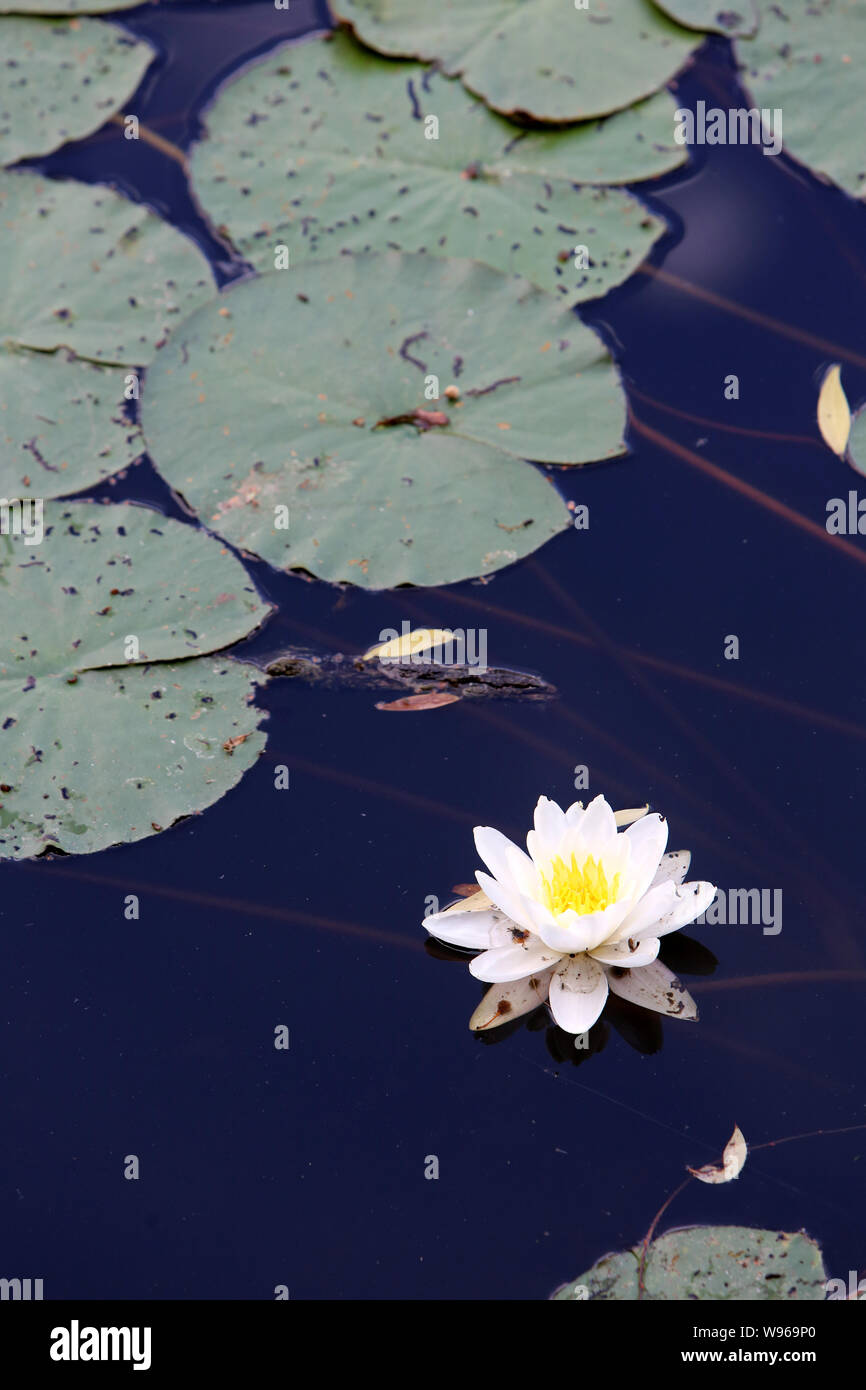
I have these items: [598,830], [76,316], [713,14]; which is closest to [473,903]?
[598,830]

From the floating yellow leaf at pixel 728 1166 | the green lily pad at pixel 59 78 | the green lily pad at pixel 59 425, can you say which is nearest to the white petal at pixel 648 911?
the floating yellow leaf at pixel 728 1166

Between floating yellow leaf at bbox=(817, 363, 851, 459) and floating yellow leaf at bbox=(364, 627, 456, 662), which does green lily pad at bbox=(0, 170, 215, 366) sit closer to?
floating yellow leaf at bbox=(364, 627, 456, 662)

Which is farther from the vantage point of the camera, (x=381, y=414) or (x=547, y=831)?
(x=381, y=414)

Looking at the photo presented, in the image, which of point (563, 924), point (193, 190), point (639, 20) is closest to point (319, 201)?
point (193, 190)

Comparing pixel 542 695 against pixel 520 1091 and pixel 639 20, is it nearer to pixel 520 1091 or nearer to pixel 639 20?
pixel 520 1091

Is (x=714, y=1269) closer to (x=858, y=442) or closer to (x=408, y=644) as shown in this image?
(x=408, y=644)

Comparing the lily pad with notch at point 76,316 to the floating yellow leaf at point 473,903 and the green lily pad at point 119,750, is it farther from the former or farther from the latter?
the floating yellow leaf at point 473,903

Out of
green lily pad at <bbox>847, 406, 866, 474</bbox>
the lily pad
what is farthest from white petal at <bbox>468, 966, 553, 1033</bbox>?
the lily pad
